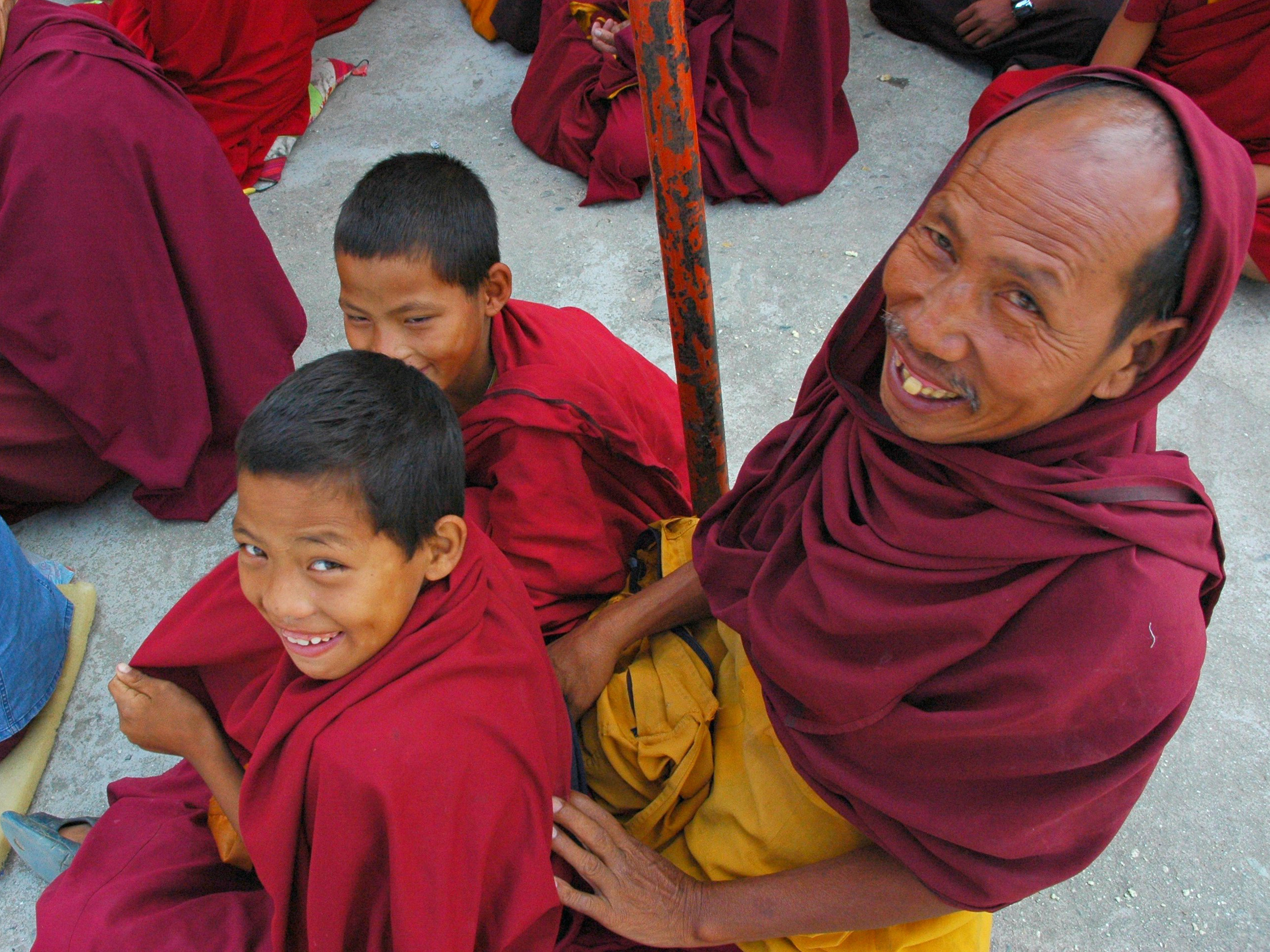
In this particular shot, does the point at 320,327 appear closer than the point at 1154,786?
No

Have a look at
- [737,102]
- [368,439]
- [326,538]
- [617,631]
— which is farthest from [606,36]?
[326,538]

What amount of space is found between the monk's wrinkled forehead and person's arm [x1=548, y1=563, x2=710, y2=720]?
99 cm

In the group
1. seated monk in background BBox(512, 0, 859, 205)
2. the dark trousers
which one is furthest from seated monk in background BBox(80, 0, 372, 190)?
the dark trousers

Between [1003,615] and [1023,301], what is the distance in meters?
0.41

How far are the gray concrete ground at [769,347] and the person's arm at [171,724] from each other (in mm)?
827

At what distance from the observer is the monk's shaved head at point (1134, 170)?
1.08 meters

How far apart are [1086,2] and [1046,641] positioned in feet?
14.0

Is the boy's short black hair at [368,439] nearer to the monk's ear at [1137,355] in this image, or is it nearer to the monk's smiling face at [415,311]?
the monk's smiling face at [415,311]

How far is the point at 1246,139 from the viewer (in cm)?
360

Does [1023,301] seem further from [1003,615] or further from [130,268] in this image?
[130,268]

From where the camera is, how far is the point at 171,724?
175 centimetres

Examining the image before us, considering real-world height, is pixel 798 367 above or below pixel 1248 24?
below

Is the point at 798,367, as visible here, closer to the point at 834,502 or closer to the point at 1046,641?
the point at 834,502

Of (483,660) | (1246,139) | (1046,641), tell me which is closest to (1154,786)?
(1046,641)
